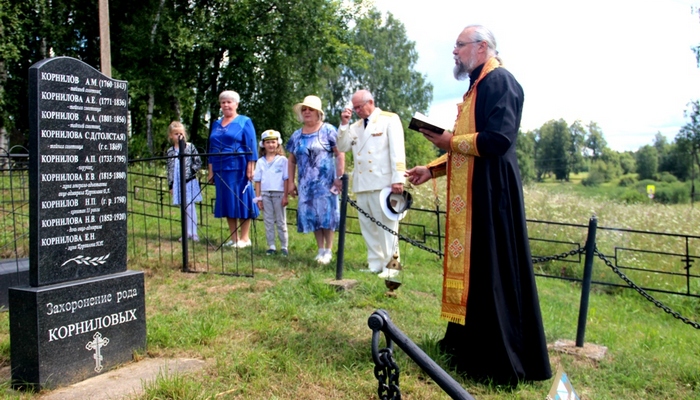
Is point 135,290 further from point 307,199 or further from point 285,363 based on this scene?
point 307,199

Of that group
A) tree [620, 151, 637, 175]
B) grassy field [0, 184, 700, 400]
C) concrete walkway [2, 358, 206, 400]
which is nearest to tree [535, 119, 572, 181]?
tree [620, 151, 637, 175]

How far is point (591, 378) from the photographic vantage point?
4094mm

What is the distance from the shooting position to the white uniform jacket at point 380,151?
635 cm

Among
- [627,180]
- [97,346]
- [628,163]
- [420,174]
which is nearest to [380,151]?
[420,174]

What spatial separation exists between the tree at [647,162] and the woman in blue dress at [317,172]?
62.5 metres

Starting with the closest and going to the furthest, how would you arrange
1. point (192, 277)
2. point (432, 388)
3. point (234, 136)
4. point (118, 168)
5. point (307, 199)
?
point (432, 388)
point (118, 168)
point (192, 277)
point (307, 199)
point (234, 136)

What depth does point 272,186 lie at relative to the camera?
7.65 meters

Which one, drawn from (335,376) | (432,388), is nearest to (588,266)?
(432,388)

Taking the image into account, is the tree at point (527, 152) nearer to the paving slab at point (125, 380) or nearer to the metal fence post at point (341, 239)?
the metal fence post at point (341, 239)

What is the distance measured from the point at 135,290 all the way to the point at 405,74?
138ft

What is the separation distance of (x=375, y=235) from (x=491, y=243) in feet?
10.2

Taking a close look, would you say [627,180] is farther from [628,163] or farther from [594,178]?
[628,163]

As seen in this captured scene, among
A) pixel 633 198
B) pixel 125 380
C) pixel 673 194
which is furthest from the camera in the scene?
pixel 673 194

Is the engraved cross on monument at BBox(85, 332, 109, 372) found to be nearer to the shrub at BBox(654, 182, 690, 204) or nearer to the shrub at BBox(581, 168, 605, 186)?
the shrub at BBox(654, 182, 690, 204)
